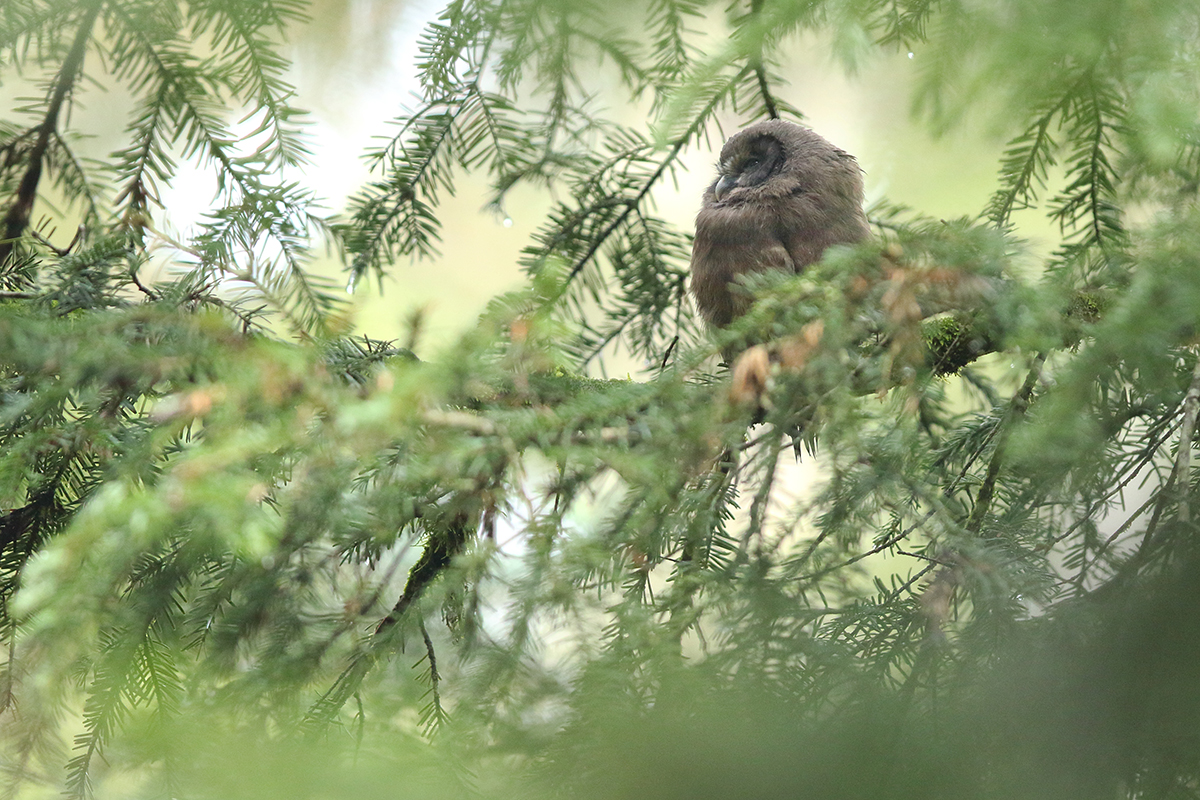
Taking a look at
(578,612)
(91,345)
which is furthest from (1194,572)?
(91,345)

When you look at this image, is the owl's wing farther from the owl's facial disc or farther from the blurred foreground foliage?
the blurred foreground foliage

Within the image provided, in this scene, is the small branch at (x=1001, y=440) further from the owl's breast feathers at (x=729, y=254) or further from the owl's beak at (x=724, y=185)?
the owl's beak at (x=724, y=185)

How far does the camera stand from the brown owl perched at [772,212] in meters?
1.96

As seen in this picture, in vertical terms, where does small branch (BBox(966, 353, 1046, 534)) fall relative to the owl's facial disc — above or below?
below

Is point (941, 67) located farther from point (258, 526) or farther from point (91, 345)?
point (91, 345)

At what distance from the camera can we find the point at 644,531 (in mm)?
886

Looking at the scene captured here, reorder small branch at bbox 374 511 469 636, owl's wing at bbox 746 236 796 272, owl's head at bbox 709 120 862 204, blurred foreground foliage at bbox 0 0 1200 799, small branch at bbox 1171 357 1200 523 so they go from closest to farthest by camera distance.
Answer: blurred foreground foliage at bbox 0 0 1200 799 → small branch at bbox 1171 357 1200 523 → small branch at bbox 374 511 469 636 → owl's wing at bbox 746 236 796 272 → owl's head at bbox 709 120 862 204

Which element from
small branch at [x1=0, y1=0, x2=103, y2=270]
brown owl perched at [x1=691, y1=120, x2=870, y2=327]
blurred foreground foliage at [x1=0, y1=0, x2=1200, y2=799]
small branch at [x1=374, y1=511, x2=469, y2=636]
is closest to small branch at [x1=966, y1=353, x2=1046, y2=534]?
blurred foreground foliage at [x1=0, y1=0, x2=1200, y2=799]

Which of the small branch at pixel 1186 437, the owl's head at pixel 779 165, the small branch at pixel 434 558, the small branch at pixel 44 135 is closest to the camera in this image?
A: the small branch at pixel 1186 437

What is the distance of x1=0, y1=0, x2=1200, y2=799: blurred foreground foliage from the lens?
2.37 ft

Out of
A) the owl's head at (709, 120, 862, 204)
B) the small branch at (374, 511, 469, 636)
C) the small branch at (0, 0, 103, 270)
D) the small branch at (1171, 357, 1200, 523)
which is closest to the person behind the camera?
the small branch at (1171, 357, 1200, 523)

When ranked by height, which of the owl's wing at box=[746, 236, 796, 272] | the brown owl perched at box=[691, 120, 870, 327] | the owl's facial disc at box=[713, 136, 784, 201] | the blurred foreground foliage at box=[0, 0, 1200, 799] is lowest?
the blurred foreground foliage at box=[0, 0, 1200, 799]

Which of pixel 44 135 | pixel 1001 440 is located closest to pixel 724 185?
pixel 1001 440

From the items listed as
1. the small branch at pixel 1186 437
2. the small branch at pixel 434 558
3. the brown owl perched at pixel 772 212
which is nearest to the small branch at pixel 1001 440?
the small branch at pixel 1186 437
